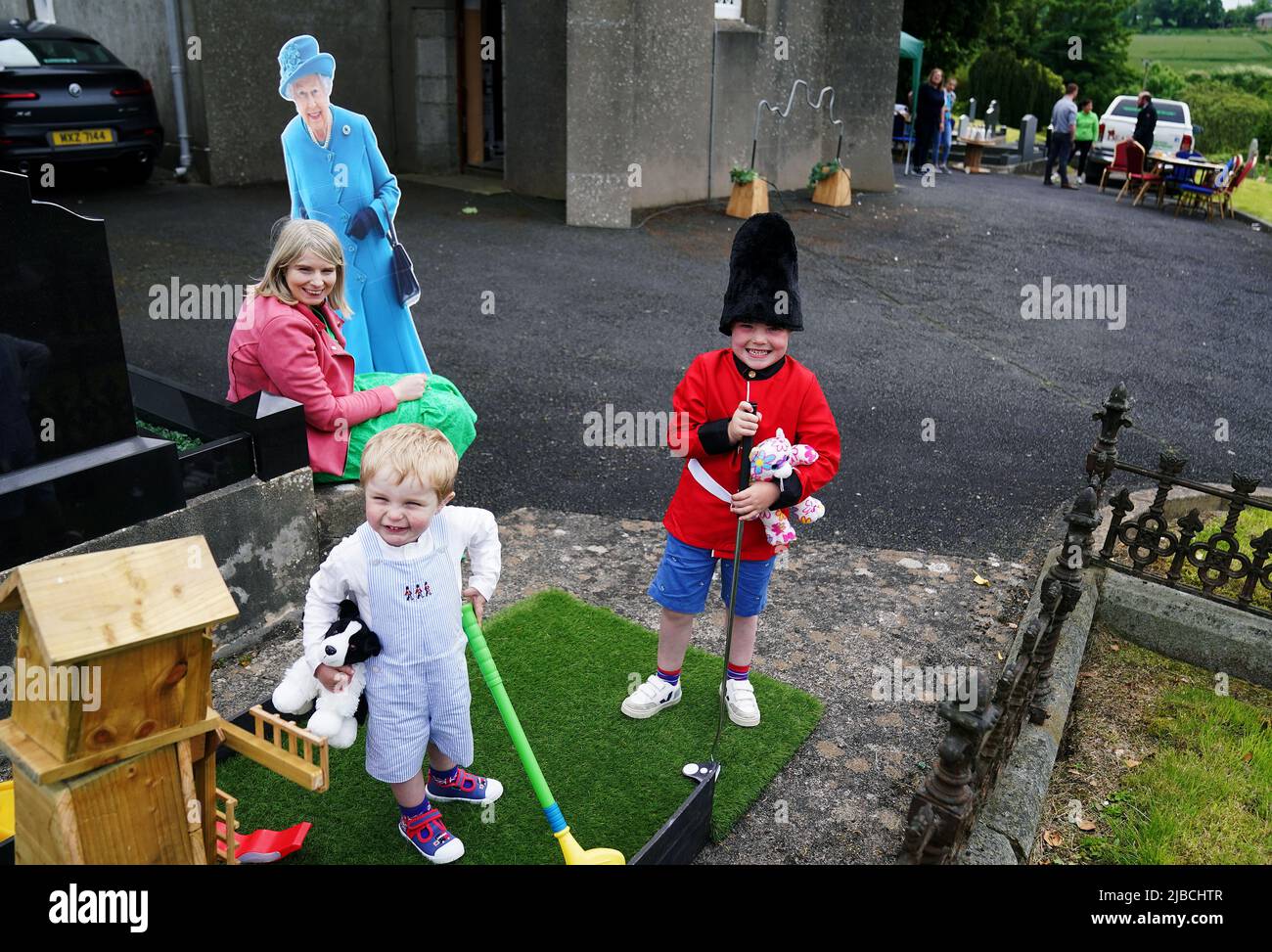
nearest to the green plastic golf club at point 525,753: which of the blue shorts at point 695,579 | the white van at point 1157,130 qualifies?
the blue shorts at point 695,579

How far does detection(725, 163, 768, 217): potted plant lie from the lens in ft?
46.2

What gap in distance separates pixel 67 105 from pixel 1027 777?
12.6 m

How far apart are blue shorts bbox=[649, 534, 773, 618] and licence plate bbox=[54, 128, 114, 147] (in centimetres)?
1123

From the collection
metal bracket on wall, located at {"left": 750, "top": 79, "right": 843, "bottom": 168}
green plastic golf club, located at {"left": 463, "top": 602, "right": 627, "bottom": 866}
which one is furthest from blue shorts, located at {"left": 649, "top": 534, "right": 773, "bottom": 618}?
metal bracket on wall, located at {"left": 750, "top": 79, "right": 843, "bottom": 168}

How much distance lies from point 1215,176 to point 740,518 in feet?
57.4

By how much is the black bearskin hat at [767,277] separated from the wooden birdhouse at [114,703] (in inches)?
80.5

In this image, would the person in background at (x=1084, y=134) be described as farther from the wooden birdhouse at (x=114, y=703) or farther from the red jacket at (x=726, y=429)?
the wooden birdhouse at (x=114, y=703)

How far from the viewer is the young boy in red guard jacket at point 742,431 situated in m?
3.67

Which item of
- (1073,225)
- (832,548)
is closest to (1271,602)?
(832,548)

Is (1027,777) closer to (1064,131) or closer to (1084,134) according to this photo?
(1064,131)

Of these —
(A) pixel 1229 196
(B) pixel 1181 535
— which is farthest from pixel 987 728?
(A) pixel 1229 196

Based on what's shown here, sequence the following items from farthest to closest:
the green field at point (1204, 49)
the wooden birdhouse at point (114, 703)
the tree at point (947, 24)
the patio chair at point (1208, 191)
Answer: the green field at point (1204, 49) → the tree at point (947, 24) → the patio chair at point (1208, 191) → the wooden birdhouse at point (114, 703)

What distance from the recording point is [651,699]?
4234mm

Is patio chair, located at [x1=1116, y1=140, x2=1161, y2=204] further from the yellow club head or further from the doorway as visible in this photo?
the yellow club head
